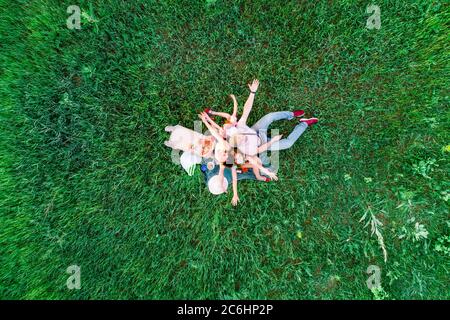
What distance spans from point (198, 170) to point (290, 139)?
1351 millimetres

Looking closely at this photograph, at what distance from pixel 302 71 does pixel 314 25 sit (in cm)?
67

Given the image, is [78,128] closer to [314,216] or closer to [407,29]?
[314,216]

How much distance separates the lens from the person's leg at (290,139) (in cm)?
416

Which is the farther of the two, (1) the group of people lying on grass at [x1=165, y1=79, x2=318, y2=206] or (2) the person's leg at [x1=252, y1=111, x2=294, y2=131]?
(2) the person's leg at [x1=252, y1=111, x2=294, y2=131]

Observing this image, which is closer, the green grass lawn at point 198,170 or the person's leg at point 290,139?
the person's leg at point 290,139

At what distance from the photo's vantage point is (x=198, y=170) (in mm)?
4391

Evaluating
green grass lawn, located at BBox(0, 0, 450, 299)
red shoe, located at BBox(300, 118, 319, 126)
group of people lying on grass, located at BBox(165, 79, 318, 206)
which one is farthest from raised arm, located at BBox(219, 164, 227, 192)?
red shoe, located at BBox(300, 118, 319, 126)

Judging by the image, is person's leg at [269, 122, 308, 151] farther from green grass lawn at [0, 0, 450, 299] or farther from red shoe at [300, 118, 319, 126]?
green grass lawn at [0, 0, 450, 299]

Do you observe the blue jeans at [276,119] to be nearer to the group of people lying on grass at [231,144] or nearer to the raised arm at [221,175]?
the group of people lying on grass at [231,144]

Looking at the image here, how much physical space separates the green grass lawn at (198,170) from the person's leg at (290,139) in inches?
9.5

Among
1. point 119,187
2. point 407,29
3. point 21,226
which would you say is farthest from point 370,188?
point 21,226

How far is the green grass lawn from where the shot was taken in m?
4.36

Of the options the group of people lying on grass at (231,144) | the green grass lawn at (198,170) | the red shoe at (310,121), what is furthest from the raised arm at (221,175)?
the red shoe at (310,121)

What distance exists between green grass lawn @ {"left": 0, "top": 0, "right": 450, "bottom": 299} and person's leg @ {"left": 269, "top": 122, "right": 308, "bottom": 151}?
242 millimetres
